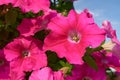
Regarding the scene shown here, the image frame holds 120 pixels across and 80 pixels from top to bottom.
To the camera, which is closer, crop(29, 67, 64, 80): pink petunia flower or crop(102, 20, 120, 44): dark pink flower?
crop(29, 67, 64, 80): pink petunia flower

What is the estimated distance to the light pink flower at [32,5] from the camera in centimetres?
144

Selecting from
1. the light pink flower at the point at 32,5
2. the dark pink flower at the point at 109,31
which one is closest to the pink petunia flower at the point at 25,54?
the light pink flower at the point at 32,5

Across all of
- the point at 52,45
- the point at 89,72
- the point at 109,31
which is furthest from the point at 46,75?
the point at 109,31

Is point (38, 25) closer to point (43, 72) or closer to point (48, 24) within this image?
point (48, 24)

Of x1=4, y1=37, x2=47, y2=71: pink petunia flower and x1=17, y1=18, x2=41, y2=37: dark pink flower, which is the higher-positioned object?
x1=17, y1=18, x2=41, y2=37: dark pink flower

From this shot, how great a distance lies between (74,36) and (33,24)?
0.17 m

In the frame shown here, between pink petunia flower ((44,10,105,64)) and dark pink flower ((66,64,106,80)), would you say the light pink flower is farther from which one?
dark pink flower ((66,64,106,80))

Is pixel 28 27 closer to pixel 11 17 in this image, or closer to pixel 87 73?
pixel 11 17

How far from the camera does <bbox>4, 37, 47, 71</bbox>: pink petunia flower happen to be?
4.63 ft

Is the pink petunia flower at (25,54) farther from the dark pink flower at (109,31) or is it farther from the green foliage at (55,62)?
the dark pink flower at (109,31)

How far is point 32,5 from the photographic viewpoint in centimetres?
147

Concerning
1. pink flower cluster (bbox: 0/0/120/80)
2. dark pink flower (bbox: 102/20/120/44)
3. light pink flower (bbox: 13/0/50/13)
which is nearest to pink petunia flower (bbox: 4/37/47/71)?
pink flower cluster (bbox: 0/0/120/80)

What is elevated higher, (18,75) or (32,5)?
(32,5)

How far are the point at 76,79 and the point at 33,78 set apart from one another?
183mm
